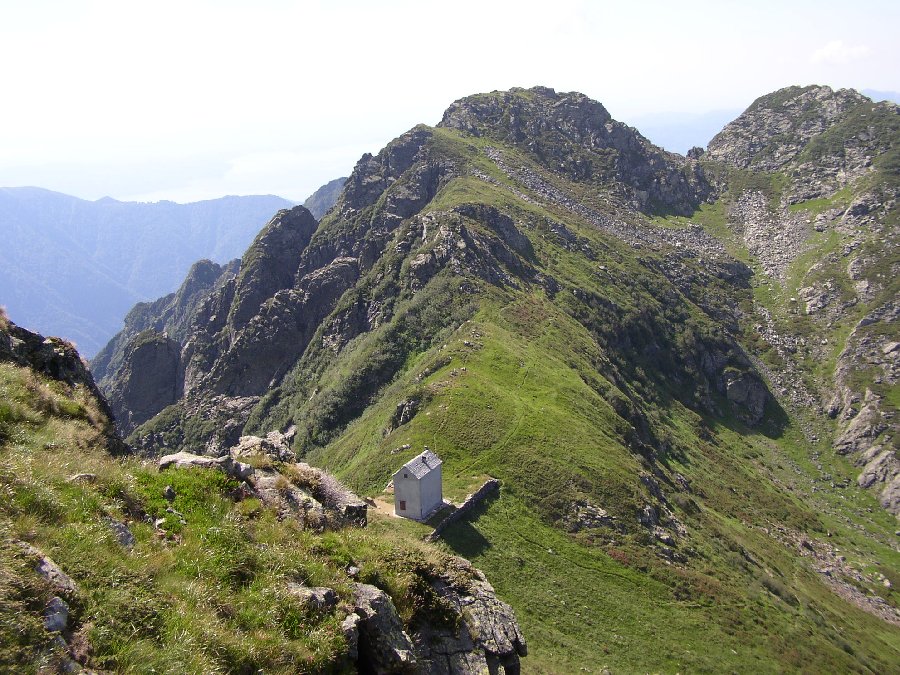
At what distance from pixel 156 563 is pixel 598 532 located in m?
40.8

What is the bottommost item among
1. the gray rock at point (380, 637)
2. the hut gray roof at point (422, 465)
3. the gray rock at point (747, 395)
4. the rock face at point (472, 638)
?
the gray rock at point (747, 395)

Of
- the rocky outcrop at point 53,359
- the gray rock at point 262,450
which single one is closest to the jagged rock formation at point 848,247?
the gray rock at point 262,450

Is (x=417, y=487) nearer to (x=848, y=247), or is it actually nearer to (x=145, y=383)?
(x=848, y=247)

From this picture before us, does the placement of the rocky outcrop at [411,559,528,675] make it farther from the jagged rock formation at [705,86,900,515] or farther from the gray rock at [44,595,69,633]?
the jagged rock formation at [705,86,900,515]

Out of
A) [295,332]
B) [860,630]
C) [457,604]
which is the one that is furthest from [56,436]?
[295,332]

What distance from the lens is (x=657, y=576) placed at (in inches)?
1644

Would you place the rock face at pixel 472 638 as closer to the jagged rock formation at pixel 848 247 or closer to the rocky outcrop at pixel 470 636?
the rocky outcrop at pixel 470 636

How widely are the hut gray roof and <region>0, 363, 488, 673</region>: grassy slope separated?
23.5 m

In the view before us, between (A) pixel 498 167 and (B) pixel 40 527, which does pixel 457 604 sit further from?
(A) pixel 498 167

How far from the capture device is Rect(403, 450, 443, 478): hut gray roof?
3775 centimetres

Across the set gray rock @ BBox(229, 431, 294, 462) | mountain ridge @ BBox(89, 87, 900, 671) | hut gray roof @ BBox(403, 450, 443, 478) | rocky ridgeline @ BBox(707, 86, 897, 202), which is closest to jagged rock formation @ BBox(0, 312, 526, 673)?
gray rock @ BBox(229, 431, 294, 462)

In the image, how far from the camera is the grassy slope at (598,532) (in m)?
35.9

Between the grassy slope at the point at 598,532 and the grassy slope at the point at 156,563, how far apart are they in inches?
873

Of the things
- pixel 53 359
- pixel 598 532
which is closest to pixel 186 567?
pixel 53 359
